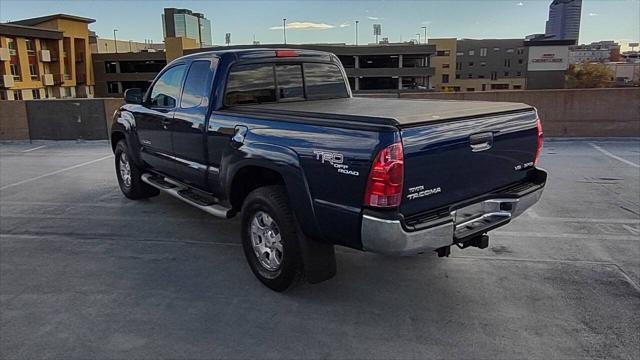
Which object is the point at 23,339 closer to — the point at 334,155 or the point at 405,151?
the point at 334,155

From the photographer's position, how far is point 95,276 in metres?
4.46

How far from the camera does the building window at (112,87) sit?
228ft

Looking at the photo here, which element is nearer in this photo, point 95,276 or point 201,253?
point 95,276

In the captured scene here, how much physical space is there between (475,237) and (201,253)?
277cm

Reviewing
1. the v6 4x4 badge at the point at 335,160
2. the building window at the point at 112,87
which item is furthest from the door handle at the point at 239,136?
the building window at the point at 112,87

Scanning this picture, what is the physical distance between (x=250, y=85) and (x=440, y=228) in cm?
258

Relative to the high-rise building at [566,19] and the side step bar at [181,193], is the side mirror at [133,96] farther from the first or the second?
the high-rise building at [566,19]

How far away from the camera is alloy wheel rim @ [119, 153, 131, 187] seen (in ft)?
22.7

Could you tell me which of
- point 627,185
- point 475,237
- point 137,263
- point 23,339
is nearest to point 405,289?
point 475,237

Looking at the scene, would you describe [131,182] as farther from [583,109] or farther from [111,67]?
[111,67]

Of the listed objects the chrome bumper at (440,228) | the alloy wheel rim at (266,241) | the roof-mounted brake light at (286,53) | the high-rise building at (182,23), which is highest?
the high-rise building at (182,23)

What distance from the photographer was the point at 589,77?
273 ft

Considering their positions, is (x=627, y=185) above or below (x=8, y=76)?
below

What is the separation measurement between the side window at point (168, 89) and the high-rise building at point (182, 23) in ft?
299
